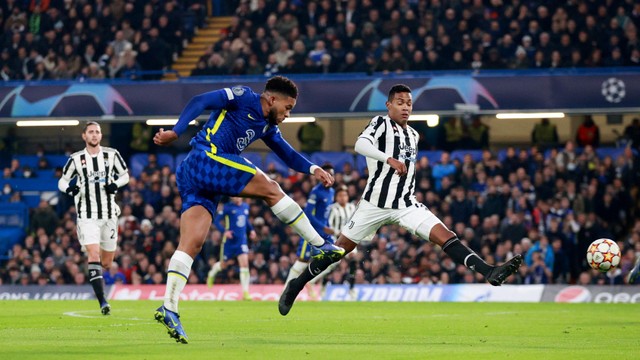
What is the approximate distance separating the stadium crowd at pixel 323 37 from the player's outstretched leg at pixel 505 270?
16.0m

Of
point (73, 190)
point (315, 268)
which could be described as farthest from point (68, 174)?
point (315, 268)

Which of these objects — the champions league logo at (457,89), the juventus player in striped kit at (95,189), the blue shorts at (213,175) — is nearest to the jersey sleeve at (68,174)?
the juventus player in striped kit at (95,189)

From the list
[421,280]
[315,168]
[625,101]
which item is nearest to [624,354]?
[315,168]

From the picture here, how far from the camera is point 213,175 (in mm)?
9805

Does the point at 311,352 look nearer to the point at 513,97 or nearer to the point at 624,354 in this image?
the point at 624,354

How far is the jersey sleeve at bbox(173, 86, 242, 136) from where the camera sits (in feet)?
31.2

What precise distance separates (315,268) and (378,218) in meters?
1.48

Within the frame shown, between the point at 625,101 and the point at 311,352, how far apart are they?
18.1m

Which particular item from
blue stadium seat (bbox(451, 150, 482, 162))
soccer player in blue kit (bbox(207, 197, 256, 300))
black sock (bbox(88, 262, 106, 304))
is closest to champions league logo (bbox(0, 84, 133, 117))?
soccer player in blue kit (bbox(207, 197, 256, 300))

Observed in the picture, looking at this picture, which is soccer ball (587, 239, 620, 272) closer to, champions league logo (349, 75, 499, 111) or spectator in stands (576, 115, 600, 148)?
champions league logo (349, 75, 499, 111)

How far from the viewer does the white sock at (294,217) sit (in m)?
9.84

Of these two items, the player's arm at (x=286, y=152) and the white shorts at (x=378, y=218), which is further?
the white shorts at (x=378, y=218)

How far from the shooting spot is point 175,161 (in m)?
30.1

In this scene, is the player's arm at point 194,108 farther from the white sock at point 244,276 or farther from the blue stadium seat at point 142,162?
the blue stadium seat at point 142,162
